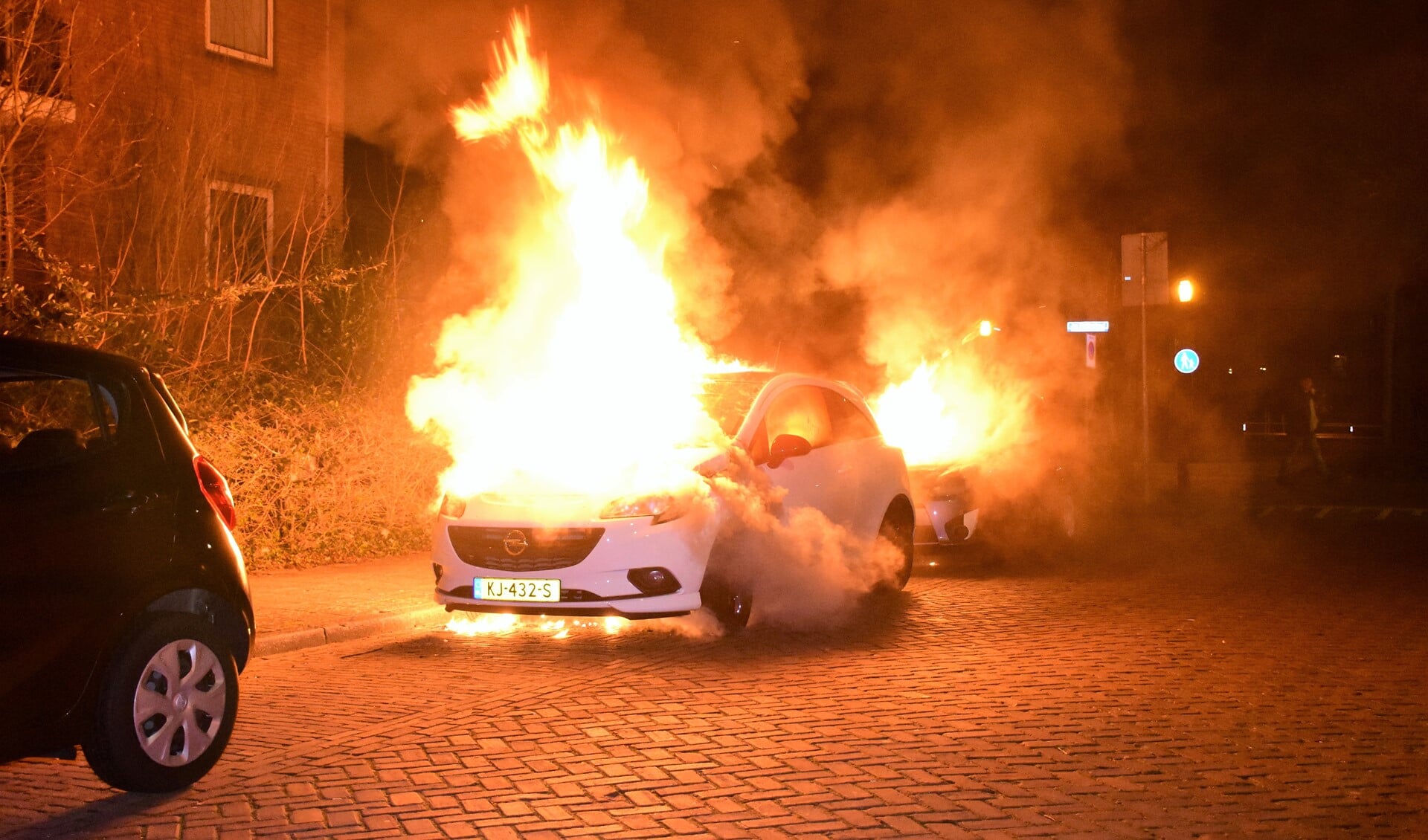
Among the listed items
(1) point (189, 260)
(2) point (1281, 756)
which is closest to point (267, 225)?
(1) point (189, 260)

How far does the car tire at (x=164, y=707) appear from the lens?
16.1 feet

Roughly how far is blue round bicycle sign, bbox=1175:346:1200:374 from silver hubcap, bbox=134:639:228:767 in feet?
54.8

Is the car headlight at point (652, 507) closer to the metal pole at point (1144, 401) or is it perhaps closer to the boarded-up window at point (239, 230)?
the boarded-up window at point (239, 230)

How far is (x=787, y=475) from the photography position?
9102 mm

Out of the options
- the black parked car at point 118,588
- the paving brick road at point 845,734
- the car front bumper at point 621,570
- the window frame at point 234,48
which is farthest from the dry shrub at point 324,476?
the window frame at point 234,48

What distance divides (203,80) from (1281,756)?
14247 mm

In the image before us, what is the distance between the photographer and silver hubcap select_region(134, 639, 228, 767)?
504cm

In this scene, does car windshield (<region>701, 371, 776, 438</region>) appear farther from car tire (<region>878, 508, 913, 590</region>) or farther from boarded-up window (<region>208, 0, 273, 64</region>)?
boarded-up window (<region>208, 0, 273, 64</region>)

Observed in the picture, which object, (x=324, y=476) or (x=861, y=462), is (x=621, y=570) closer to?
(x=861, y=462)

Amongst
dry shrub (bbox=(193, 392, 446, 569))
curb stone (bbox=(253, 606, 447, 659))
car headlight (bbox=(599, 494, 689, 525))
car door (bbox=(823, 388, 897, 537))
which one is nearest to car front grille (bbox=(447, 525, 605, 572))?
car headlight (bbox=(599, 494, 689, 525))

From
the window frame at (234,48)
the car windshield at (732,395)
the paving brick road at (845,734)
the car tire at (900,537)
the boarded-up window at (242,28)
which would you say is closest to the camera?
the paving brick road at (845,734)

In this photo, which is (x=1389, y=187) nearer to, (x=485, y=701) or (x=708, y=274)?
(x=708, y=274)

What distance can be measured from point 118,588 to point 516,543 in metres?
3.34

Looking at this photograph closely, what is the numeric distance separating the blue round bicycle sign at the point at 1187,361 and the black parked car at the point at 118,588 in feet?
54.3
